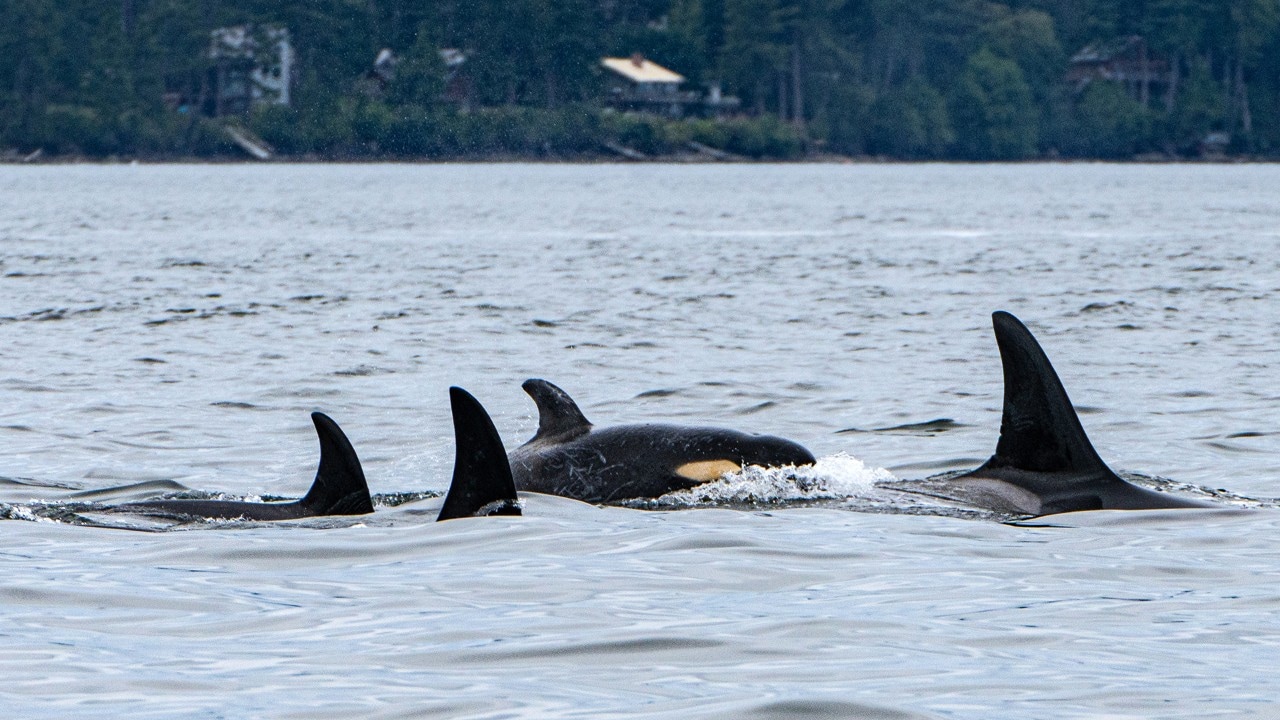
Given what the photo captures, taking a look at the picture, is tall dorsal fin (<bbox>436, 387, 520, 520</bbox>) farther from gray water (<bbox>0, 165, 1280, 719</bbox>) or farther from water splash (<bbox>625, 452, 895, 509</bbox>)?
water splash (<bbox>625, 452, 895, 509</bbox>)

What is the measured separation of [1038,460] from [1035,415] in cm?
36

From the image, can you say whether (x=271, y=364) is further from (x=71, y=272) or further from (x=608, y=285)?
(x=71, y=272)

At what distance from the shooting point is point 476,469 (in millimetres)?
9992

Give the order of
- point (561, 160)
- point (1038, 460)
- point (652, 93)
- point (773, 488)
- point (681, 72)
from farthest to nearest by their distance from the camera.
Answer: point (681, 72) < point (652, 93) < point (561, 160) < point (773, 488) < point (1038, 460)

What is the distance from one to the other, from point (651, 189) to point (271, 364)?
77507mm

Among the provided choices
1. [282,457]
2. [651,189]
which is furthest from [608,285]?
[651,189]

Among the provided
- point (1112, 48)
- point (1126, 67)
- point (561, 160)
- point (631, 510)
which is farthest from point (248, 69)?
point (631, 510)

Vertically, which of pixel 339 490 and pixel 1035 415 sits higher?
pixel 1035 415

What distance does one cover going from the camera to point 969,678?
719cm

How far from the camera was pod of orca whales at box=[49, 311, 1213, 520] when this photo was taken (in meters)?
10.4

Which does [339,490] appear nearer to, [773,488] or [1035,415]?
[773,488]

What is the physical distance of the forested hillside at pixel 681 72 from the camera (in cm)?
14638

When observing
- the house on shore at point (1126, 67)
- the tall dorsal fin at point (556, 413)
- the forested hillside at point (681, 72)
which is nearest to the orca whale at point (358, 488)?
the tall dorsal fin at point (556, 413)

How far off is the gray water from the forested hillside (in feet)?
364
